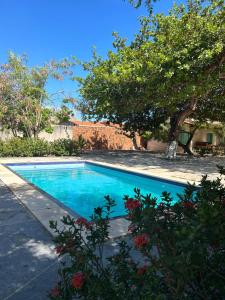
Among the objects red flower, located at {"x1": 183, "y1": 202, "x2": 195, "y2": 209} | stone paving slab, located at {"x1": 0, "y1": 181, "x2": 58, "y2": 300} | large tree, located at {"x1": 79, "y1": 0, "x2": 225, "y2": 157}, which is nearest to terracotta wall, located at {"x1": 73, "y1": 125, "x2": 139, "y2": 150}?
large tree, located at {"x1": 79, "y1": 0, "x2": 225, "y2": 157}

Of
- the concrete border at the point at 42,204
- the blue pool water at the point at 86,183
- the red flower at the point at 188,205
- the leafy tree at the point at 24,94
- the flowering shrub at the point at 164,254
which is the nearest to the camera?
the flowering shrub at the point at 164,254

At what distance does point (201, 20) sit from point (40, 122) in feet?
45.5

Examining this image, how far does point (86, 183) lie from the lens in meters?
13.5

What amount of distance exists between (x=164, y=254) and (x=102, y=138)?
86.1 ft

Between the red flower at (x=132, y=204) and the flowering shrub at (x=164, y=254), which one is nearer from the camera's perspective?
the flowering shrub at (x=164, y=254)

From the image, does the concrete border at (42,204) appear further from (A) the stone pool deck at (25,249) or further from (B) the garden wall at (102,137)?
(B) the garden wall at (102,137)

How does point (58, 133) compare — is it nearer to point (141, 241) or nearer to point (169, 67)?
point (169, 67)

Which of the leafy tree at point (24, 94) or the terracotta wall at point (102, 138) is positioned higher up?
the leafy tree at point (24, 94)

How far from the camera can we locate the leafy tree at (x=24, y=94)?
19.5 metres

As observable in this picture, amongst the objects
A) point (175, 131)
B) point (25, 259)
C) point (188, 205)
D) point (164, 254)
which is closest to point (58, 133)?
point (175, 131)

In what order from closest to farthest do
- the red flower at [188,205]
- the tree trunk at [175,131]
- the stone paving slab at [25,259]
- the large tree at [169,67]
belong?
the red flower at [188,205] < the stone paving slab at [25,259] < the large tree at [169,67] < the tree trunk at [175,131]

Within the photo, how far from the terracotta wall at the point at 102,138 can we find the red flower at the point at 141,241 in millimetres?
24222

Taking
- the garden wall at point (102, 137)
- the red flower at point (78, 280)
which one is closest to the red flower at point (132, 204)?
the red flower at point (78, 280)

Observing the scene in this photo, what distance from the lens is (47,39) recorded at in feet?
67.9
